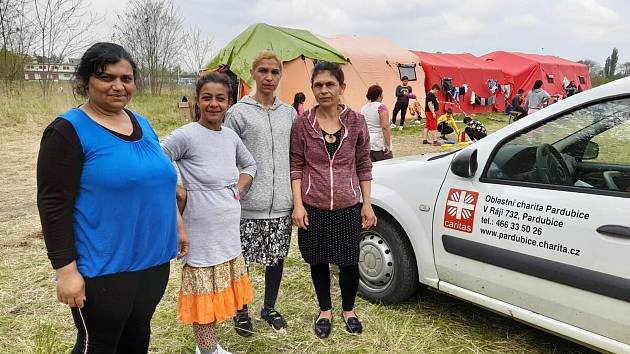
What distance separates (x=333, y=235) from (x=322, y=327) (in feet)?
2.00

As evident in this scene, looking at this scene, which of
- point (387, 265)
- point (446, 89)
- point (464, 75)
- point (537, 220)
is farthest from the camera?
point (464, 75)

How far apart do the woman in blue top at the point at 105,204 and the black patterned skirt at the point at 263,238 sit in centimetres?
92

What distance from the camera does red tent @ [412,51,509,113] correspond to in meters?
18.6

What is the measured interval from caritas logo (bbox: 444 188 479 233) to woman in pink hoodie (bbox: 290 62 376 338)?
0.45m

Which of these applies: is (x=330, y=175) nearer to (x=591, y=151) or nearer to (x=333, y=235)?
(x=333, y=235)

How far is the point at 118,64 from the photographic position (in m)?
1.67

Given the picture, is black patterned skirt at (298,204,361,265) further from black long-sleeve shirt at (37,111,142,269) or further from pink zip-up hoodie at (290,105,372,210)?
black long-sleeve shirt at (37,111,142,269)

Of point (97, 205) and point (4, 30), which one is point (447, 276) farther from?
point (4, 30)

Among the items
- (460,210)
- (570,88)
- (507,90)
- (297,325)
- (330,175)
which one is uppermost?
(570,88)

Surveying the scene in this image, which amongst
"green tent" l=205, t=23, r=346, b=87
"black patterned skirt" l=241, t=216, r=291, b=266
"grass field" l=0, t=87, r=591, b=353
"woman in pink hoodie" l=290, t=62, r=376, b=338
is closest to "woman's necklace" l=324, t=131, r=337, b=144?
"woman in pink hoodie" l=290, t=62, r=376, b=338

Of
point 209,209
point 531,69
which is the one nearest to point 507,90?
point 531,69

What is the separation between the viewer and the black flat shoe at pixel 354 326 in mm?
2943

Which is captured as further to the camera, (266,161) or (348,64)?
(348,64)

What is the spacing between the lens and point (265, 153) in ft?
8.81
